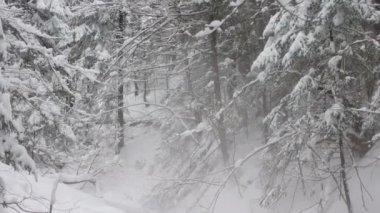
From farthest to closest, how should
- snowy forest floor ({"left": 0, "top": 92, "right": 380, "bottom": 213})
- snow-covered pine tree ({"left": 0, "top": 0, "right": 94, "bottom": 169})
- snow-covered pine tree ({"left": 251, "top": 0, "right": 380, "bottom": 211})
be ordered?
snowy forest floor ({"left": 0, "top": 92, "right": 380, "bottom": 213})
snow-covered pine tree ({"left": 251, "top": 0, "right": 380, "bottom": 211})
snow-covered pine tree ({"left": 0, "top": 0, "right": 94, "bottom": 169})

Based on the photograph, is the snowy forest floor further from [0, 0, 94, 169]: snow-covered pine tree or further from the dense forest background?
[0, 0, 94, 169]: snow-covered pine tree

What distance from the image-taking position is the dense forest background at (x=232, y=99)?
8.13m

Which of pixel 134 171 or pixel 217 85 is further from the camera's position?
pixel 134 171

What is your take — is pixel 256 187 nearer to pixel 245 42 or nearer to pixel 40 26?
pixel 245 42

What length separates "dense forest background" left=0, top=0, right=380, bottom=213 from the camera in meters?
8.13

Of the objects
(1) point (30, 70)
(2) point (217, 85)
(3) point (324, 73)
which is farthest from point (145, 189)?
(3) point (324, 73)

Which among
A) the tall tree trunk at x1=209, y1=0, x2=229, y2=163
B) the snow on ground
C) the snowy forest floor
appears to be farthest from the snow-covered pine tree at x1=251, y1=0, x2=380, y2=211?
the snow on ground

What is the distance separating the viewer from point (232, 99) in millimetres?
13062

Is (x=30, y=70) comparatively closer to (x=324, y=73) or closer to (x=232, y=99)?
(x=324, y=73)

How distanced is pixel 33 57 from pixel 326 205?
20.8 feet

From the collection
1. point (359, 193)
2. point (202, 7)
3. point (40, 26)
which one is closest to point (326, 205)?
point (359, 193)

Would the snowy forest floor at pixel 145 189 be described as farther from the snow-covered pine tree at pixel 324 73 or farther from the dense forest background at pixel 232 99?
the snow-covered pine tree at pixel 324 73

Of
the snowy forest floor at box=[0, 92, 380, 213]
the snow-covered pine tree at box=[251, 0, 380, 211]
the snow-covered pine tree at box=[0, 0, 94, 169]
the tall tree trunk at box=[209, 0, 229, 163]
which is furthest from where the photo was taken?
the tall tree trunk at box=[209, 0, 229, 163]

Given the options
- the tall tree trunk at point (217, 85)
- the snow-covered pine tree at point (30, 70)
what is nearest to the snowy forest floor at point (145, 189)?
the tall tree trunk at point (217, 85)
